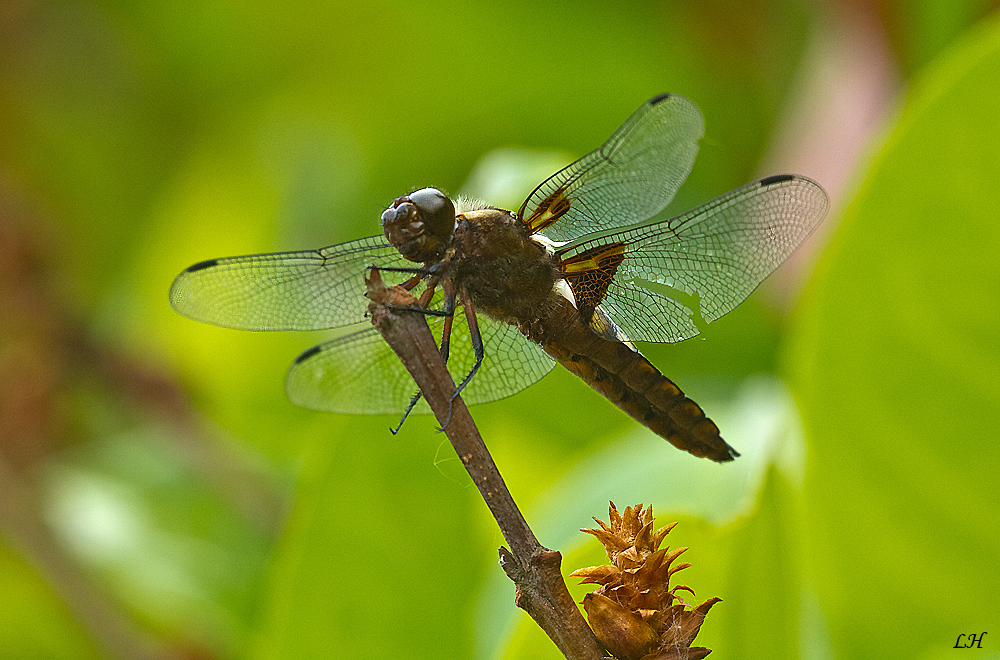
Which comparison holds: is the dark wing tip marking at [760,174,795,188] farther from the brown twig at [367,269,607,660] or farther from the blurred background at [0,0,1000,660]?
the brown twig at [367,269,607,660]

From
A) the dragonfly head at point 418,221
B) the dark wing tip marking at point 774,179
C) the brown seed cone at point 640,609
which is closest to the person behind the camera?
the brown seed cone at point 640,609

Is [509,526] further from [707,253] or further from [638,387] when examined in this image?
[707,253]

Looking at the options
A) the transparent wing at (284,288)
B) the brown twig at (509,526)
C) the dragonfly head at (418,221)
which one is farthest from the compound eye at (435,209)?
the brown twig at (509,526)

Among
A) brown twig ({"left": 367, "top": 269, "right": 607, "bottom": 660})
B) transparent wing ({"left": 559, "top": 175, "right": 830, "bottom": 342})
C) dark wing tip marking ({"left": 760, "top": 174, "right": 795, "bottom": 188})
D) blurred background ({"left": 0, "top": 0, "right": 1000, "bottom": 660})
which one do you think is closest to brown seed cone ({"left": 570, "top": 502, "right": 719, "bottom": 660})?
brown twig ({"left": 367, "top": 269, "right": 607, "bottom": 660})

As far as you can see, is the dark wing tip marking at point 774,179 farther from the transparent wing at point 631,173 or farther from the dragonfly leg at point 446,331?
the dragonfly leg at point 446,331

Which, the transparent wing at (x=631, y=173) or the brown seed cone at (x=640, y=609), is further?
the transparent wing at (x=631, y=173)
